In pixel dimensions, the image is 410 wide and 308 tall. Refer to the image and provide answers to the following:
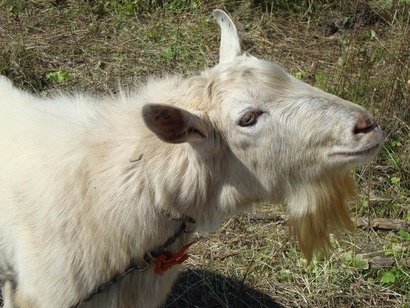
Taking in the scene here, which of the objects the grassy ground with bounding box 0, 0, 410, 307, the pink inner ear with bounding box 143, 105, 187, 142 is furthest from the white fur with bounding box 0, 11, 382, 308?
the grassy ground with bounding box 0, 0, 410, 307

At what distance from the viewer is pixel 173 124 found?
9.52 ft

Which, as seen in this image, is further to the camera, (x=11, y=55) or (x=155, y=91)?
(x=11, y=55)

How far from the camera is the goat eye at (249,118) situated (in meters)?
2.99

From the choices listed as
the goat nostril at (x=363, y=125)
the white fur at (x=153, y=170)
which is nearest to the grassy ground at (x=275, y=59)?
the white fur at (x=153, y=170)

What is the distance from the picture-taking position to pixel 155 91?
3287 millimetres

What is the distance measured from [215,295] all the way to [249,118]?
6.63ft

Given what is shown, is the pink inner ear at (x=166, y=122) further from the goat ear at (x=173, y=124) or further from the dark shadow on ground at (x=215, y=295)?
the dark shadow on ground at (x=215, y=295)

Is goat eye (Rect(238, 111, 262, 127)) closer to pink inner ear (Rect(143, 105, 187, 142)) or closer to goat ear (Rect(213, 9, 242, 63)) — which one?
pink inner ear (Rect(143, 105, 187, 142))

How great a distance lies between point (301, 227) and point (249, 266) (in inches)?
54.2

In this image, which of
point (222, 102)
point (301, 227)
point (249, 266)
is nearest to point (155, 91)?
point (222, 102)

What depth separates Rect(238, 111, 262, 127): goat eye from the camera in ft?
9.82

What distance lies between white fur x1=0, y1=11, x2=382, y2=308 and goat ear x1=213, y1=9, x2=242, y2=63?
0.01m

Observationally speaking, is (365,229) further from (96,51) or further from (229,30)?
(96,51)

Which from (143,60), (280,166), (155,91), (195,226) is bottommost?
(143,60)
